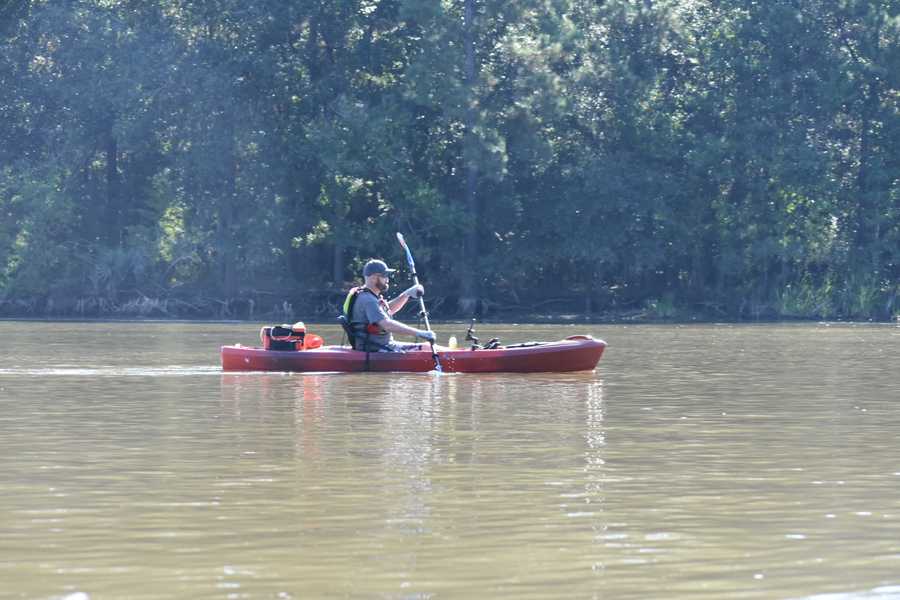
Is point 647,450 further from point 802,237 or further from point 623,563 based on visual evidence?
point 802,237

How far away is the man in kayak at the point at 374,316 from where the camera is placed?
75.8 feet

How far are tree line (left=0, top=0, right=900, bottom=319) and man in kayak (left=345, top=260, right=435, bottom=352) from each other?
29.0 m

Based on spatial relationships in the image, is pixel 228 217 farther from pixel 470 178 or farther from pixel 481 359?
pixel 481 359

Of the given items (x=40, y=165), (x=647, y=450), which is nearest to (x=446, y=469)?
(x=647, y=450)

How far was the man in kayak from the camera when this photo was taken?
23094mm

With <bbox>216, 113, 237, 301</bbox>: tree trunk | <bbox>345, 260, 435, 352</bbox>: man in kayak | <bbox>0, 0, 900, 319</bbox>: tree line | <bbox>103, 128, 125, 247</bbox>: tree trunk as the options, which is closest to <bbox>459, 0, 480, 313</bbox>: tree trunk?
<bbox>0, 0, 900, 319</bbox>: tree line

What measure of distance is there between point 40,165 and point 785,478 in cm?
5185

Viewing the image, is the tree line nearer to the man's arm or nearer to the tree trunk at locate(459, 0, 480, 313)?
the tree trunk at locate(459, 0, 480, 313)

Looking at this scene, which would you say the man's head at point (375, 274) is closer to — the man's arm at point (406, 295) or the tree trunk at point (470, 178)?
the man's arm at point (406, 295)

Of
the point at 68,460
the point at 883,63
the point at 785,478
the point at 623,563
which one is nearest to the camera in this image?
the point at 623,563

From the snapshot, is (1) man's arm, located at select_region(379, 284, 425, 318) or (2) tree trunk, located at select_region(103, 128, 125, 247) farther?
(2) tree trunk, located at select_region(103, 128, 125, 247)

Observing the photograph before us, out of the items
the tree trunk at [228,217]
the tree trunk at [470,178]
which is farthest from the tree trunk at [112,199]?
the tree trunk at [470,178]

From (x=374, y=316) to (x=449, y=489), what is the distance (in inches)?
484

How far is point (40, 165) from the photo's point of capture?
60375 millimetres
